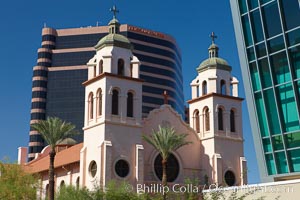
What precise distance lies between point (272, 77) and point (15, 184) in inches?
1004

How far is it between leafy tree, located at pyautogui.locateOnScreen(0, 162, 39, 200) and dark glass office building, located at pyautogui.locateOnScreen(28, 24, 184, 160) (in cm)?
6249

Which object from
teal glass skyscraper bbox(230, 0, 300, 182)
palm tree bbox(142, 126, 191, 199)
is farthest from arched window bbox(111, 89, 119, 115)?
teal glass skyscraper bbox(230, 0, 300, 182)

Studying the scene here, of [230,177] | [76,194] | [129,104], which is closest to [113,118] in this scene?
[129,104]

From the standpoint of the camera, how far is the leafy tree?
146ft

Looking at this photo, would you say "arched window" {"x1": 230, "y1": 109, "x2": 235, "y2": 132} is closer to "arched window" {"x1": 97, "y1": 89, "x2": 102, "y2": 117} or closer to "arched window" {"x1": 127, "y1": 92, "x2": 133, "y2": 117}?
"arched window" {"x1": 127, "y1": 92, "x2": 133, "y2": 117}

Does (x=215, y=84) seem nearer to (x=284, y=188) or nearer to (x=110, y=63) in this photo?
(x=110, y=63)

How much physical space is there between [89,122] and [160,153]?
708cm

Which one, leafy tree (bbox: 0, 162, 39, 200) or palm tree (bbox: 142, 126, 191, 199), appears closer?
leafy tree (bbox: 0, 162, 39, 200)

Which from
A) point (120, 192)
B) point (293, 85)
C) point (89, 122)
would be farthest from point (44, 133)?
point (293, 85)

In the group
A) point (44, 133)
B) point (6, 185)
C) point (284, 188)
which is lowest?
point (284, 188)

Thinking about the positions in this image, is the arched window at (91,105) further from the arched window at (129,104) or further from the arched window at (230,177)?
the arched window at (230,177)

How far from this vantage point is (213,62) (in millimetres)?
53344

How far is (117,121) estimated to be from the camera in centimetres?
4594

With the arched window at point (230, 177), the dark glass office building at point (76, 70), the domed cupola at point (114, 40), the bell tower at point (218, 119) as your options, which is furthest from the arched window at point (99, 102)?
the dark glass office building at point (76, 70)
